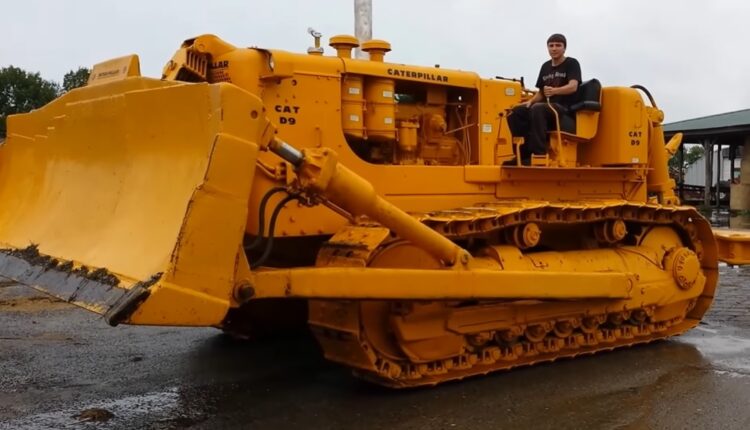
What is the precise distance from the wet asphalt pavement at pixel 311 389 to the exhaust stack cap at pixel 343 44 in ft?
8.89

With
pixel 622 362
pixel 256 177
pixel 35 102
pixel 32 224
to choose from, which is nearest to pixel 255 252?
pixel 256 177

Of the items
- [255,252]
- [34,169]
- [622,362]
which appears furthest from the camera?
[622,362]

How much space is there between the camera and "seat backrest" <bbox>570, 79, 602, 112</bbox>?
296 inches

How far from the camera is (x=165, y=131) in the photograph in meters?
4.82

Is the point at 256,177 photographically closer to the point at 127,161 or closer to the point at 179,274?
the point at 127,161

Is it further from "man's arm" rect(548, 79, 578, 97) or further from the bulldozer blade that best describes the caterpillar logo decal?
the bulldozer blade

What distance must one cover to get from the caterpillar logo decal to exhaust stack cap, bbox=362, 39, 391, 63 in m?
0.21

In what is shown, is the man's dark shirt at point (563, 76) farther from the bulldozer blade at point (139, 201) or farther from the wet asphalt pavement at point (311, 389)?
the bulldozer blade at point (139, 201)

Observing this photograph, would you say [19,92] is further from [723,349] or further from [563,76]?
[723,349]

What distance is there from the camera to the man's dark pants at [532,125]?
23.4ft

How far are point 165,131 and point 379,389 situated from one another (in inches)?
101

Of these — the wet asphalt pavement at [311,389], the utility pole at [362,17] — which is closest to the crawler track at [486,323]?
the wet asphalt pavement at [311,389]

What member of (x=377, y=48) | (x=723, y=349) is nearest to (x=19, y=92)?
(x=377, y=48)

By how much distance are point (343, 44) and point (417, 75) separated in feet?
2.47
